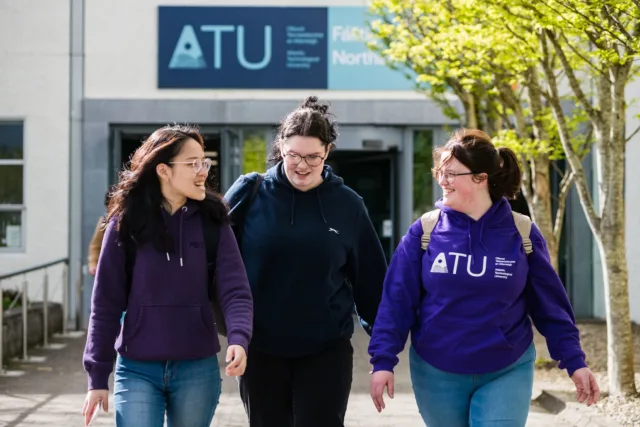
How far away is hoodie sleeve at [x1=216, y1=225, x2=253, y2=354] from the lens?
4383 mm

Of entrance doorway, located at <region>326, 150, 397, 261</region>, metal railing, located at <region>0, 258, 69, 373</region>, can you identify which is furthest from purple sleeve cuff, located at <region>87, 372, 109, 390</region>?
entrance doorway, located at <region>326, 150, 397, 261</region>

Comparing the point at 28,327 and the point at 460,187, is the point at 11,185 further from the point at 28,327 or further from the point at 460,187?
the point at 460,187

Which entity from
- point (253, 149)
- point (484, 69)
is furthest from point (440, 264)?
point (253, 149)

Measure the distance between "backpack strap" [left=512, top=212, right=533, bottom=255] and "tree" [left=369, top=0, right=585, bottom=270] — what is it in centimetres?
437

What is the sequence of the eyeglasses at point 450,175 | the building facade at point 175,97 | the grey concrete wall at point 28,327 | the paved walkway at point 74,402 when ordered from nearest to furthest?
the eyeglasses at point 450,175 < the paved walkway at point 74,402 < the grey concrete wall at point 28,327 < the building facade at point 175,97

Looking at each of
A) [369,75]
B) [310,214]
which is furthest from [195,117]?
[310,214]

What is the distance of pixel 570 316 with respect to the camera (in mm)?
4668

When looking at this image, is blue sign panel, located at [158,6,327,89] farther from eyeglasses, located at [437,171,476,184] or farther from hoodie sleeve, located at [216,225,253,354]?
hoodie sleeve, located at [216,225,253,354]

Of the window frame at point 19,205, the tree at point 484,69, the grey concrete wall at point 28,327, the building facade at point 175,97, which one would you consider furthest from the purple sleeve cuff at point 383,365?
the window frame at point 19,205

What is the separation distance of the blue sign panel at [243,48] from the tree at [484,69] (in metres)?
3.25

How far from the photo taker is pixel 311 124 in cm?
498

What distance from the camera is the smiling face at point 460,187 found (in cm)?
462

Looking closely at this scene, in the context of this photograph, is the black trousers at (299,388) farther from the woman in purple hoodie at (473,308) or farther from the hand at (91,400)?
the hand at (91,400)

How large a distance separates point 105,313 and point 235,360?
530 mm
